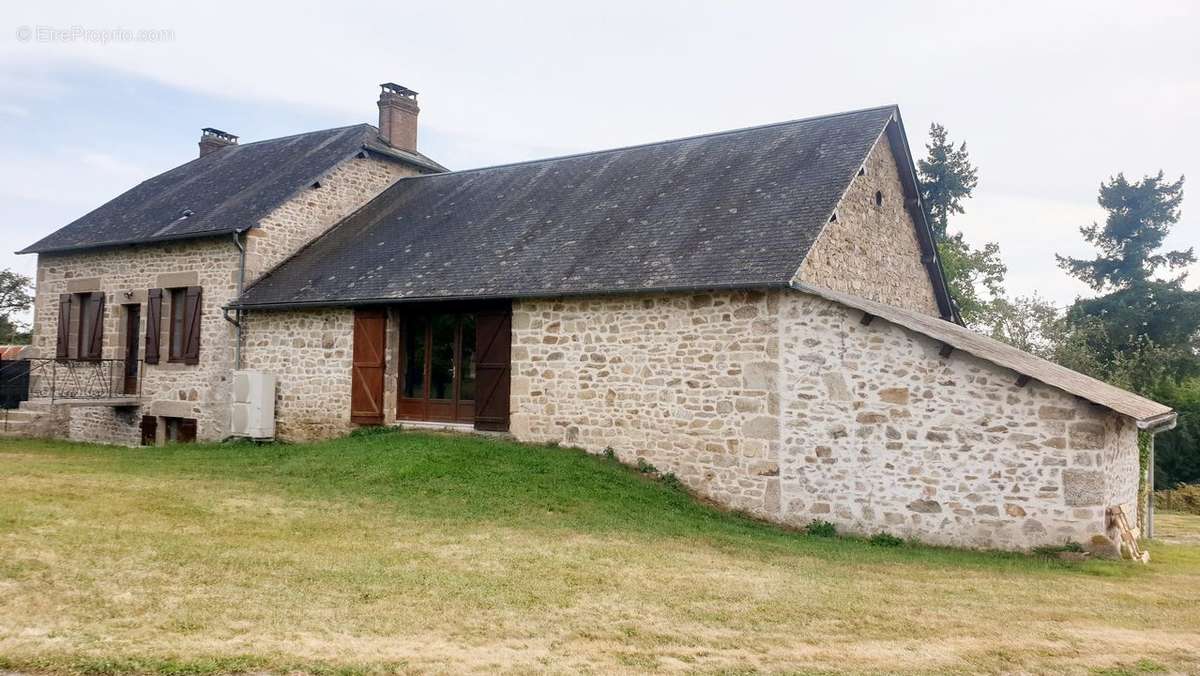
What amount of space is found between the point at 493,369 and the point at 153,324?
27.4ft

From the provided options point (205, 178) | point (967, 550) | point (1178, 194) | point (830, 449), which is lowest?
point (967, 550)

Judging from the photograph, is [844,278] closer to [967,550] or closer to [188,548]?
[967,550]

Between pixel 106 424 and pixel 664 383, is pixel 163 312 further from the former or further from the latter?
pixel 664 383

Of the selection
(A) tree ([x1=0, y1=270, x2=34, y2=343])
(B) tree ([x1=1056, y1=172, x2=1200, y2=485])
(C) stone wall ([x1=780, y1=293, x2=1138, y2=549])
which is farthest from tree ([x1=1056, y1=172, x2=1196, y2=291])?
(A) tree ([x1=0, y1=270, x2=34, y2=343])

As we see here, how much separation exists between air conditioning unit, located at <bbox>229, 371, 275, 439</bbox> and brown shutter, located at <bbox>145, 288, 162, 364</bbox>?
3.04 m

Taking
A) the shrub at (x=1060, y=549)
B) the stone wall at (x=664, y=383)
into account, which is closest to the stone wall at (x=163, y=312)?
the stone wall at (x=664, y=383)

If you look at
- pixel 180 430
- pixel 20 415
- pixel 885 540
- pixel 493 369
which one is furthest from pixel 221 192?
pixel 885 540

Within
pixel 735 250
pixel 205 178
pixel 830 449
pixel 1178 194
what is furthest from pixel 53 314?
pixel 1178 194

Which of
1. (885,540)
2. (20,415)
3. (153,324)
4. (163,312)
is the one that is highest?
(163,312)

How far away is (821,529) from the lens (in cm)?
1061

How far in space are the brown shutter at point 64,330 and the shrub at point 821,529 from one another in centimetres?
1645

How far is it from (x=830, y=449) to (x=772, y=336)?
5.12 feet

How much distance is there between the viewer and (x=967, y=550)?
977 centimetres

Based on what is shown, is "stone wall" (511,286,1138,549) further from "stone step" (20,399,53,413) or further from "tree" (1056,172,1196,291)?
"tree" (1056,172,1196,291)
